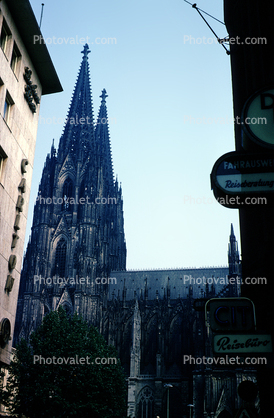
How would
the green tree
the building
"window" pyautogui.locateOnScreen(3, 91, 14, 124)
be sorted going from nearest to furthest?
the building
"window" pyautogui.locateOnScreen(3, 91, 14, 124)
the green tree

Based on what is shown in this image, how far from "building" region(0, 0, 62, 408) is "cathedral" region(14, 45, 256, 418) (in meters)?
28.9

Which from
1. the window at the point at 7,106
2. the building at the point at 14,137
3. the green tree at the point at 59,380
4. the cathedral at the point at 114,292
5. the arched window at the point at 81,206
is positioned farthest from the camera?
the arched window at the point at 81,206

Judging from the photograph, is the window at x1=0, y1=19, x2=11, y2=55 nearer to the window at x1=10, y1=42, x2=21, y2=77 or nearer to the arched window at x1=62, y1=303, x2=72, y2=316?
the window at x1=10, y1=42, x2=21, y2=77

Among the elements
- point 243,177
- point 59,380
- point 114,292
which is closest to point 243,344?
point 243,177

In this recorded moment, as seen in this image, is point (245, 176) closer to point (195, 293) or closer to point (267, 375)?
point (267, 375)

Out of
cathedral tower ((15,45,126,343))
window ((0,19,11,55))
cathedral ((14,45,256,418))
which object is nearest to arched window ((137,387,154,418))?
cathedral ((14,45,256,418))

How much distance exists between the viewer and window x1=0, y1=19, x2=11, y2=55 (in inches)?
891

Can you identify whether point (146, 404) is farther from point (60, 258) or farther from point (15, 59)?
point (15, 59)

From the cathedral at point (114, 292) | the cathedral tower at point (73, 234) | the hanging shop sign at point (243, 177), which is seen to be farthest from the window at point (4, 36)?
the cathedral tower at point (73, 234)

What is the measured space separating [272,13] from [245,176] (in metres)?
6.52

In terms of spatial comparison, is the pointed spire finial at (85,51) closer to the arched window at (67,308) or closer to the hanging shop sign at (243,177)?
the arched window at (67,308)

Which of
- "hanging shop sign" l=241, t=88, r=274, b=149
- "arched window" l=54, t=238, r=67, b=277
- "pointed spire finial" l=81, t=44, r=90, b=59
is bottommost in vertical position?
"hanging shop sign" l=241, t=88, r=274, b=149

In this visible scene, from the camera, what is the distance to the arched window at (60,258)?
57.6m

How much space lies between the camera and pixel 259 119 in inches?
289
